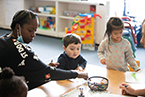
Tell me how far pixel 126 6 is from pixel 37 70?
3.86 meters

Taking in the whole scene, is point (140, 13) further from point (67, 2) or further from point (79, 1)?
point (67, 2)

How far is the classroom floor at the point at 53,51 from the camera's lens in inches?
148

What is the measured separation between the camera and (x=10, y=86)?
0.93 meters

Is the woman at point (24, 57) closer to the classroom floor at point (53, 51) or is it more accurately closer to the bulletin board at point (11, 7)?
the classroom floor at point (53, 51)

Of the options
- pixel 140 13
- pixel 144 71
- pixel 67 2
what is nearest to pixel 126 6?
pixel 140 13

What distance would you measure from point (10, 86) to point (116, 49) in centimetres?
134

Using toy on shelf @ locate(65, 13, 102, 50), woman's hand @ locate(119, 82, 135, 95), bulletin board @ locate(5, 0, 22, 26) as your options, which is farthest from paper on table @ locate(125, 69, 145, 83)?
bulletin board @ locate(5, 0, 22, 26)

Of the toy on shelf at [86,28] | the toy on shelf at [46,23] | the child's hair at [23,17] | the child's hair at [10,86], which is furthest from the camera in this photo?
the toy on shelf at [46,23]

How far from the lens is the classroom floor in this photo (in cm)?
376

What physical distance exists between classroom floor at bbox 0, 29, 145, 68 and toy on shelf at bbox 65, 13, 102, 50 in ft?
0.66

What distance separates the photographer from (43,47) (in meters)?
4.55

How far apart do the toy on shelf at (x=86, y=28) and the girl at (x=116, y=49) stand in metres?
2.27

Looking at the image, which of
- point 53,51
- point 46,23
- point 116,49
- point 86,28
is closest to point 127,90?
point 116,49

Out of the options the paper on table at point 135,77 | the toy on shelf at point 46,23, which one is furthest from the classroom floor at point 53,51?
the paper on table at point 135,77
